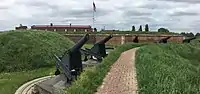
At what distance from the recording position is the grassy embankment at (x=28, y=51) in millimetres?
31069

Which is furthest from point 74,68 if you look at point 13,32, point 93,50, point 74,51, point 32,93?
point 13,32

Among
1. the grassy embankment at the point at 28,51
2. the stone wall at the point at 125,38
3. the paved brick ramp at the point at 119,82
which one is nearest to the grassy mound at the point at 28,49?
the grassy embankment at the point at 28,51

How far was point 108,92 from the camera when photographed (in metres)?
10.1

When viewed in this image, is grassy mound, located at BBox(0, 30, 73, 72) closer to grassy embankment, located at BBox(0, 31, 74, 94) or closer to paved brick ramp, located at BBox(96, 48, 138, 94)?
grassy embankment, located at BBox(0, 31, 74, 94)

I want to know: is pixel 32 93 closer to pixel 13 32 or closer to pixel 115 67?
pixel 115 67

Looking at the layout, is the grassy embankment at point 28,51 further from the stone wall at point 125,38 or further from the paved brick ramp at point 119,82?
the paved brick ramp at point 119,82

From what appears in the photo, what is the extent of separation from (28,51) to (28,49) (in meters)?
0.36

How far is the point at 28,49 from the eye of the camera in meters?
34.2

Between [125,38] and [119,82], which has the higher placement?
[119,82]

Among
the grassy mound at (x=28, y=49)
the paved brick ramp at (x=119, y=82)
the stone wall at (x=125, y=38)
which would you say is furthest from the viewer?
the stone wall at (x=125, y=38)

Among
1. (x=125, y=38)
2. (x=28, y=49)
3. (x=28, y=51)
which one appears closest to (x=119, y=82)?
(x=28, y=51)

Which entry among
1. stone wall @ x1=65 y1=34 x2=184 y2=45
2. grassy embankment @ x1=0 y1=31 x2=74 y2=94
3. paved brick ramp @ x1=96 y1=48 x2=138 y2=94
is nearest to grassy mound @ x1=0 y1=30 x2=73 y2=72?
grassy embankment @ x1=0 y1=31 x2=74 y2=94

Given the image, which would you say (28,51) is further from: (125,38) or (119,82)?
(119,82)

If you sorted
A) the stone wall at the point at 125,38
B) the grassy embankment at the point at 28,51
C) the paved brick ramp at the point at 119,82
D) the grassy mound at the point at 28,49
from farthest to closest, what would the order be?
the stone wall at the point at 125,38, the grassy mound at the point at 28,49, the grassy embankment at the point at 28,51, the paved brick ramp at the point at 119,82
